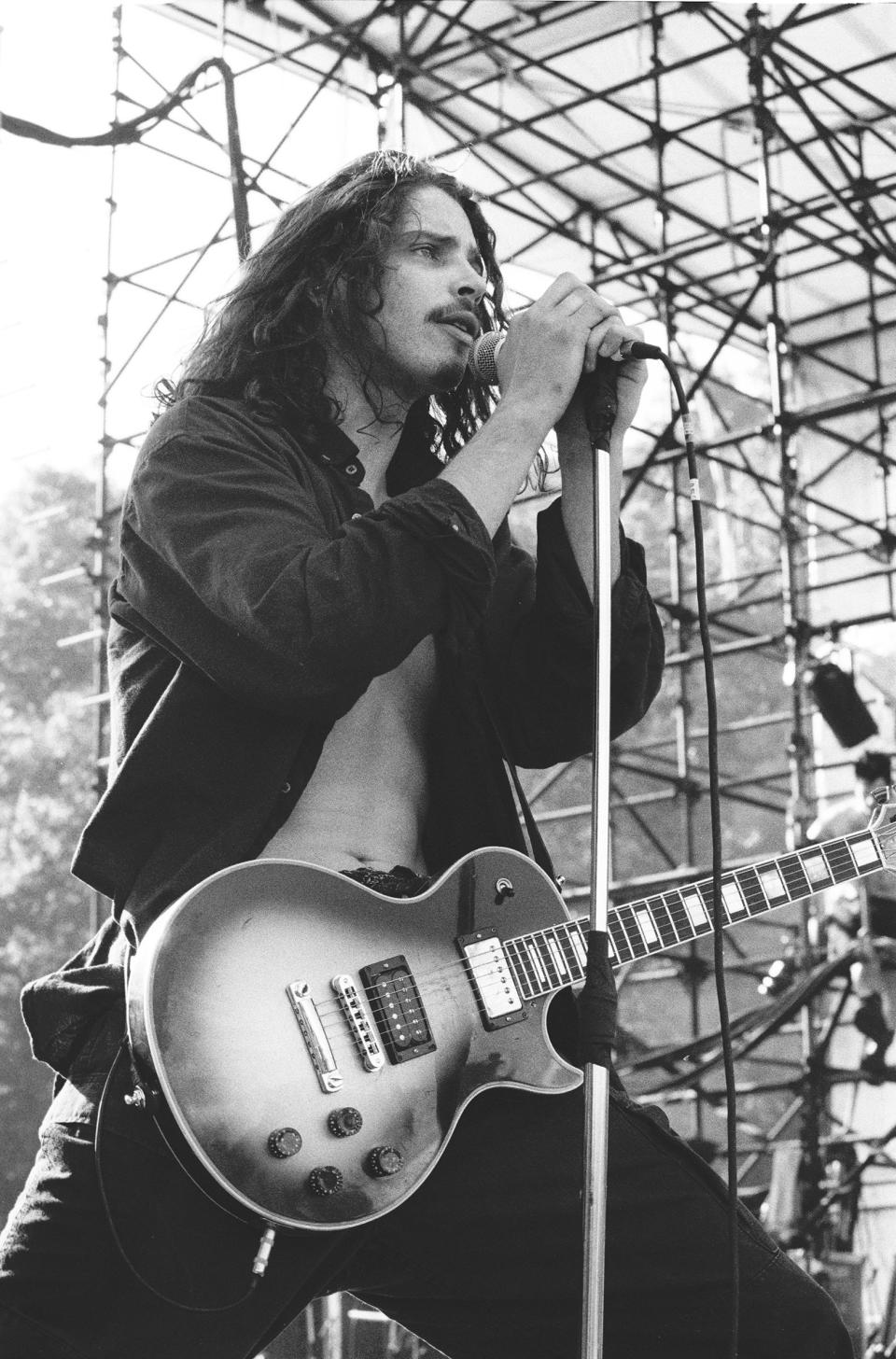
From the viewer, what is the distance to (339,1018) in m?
1.91

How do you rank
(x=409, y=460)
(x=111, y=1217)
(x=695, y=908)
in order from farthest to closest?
1. (x=409, y=460)
2. (x=695, y=908)
3. (x=111, y=1217)

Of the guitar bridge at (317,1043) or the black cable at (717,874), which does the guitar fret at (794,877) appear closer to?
the black cable at (717,874)

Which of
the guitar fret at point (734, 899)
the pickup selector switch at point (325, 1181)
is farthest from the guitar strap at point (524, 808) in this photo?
the pickup selector switch at point (325, 1181)

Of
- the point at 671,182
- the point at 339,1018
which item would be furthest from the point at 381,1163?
the point at 671,182

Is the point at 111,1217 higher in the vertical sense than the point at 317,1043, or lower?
lower

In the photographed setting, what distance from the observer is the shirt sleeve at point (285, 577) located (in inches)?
73.4

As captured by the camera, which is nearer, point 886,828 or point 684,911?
point 684,911

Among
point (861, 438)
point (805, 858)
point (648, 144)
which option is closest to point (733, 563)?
point (861, 438)

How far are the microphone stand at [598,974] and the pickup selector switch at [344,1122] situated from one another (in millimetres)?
269

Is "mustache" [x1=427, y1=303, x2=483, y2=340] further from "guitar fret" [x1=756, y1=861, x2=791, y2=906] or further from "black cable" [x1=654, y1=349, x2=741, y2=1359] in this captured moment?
"guitar fret" [x1=756, y1=861, x2=791, y2=906]

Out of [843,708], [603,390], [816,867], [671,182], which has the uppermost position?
[671,182]

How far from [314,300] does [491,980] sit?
1.02 metres

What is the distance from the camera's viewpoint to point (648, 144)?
1205cm

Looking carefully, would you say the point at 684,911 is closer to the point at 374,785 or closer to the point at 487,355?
the point at 374,785
